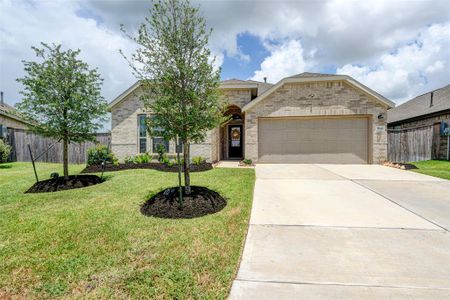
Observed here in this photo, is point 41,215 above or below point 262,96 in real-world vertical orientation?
below

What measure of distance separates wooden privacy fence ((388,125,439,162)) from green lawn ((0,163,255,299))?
12961 millimetres

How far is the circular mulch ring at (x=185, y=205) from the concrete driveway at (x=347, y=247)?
93 cm

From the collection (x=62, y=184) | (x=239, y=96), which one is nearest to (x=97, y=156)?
(x=62, y=184)

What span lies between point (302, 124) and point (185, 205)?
376 inches

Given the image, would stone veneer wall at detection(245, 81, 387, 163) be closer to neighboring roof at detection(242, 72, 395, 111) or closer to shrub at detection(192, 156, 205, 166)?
neighboring roof at detection(242, 72, 395, 111)

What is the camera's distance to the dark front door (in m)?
15.0

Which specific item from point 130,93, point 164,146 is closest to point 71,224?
point 164,146

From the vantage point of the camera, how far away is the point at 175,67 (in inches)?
183

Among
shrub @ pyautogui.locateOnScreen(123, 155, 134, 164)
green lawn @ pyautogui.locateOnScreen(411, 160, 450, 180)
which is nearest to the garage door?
green lawn @ pyautogui.locateOnScreen(411, 160, 450, 180)

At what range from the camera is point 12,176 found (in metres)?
8.98

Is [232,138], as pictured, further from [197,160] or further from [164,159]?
[164,159]

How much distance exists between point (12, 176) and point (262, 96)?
12194mm

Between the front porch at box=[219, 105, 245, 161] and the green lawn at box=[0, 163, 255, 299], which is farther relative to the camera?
the front porch at box=[219, 105, 245, 161]

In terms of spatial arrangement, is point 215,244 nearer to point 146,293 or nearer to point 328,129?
point 146,293
